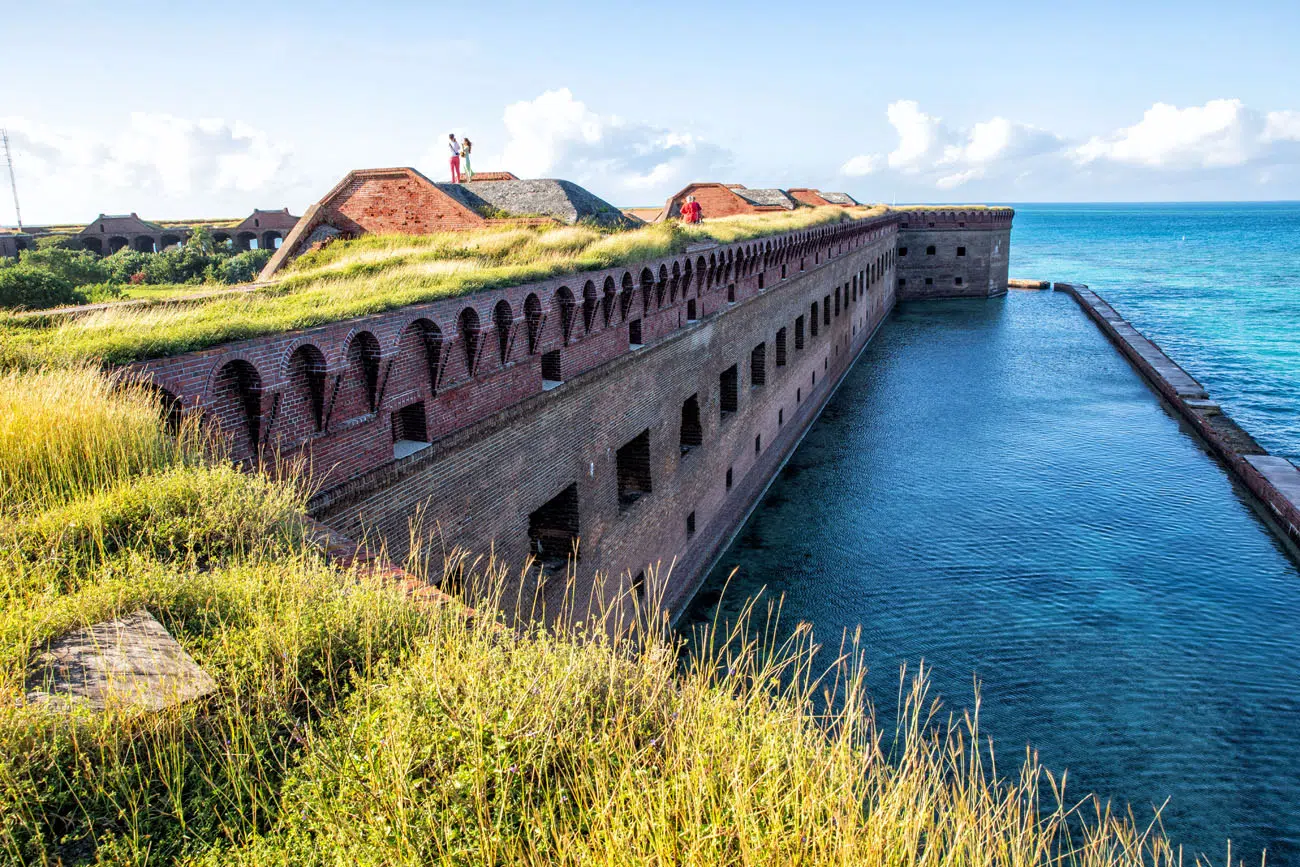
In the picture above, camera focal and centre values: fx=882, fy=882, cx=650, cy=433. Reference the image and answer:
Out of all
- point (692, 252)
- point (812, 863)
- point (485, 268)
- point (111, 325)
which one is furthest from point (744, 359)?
point (812, 863)

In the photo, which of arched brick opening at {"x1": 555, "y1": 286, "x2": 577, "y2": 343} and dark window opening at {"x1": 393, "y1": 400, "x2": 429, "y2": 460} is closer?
dark window opening at {"x1": 393, "y1": 400, "x2": 429, "y2": 460}

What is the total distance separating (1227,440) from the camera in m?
21.5

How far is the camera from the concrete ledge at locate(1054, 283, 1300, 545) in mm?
17203

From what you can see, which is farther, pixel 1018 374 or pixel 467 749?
pixel 1018 374

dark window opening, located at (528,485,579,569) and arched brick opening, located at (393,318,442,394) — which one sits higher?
arched brick opening, located at (393,318,442,394)

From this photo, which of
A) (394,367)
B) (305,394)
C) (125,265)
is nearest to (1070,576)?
(394,367)

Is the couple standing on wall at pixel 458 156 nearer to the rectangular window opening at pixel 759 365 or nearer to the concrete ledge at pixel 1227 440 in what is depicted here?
the rectangular window opening at pixel 759 365

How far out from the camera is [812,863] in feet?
9.32

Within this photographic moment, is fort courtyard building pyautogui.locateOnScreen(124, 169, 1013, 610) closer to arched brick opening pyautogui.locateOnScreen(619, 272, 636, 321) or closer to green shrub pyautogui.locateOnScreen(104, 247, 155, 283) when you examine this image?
arched brick opening pyautogui.locateOnScreen(619, 272, 636, 321)

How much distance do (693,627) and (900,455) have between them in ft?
32.1

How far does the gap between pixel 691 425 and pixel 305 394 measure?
8899 millimetres

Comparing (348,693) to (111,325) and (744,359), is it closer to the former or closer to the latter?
(111,325)

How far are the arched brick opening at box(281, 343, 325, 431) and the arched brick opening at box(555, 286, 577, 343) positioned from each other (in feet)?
11.8

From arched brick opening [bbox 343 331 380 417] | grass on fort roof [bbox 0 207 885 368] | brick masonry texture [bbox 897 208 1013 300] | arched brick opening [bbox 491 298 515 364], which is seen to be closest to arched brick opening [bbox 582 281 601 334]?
grass on fort roof [bbox 0 207 885 368]
